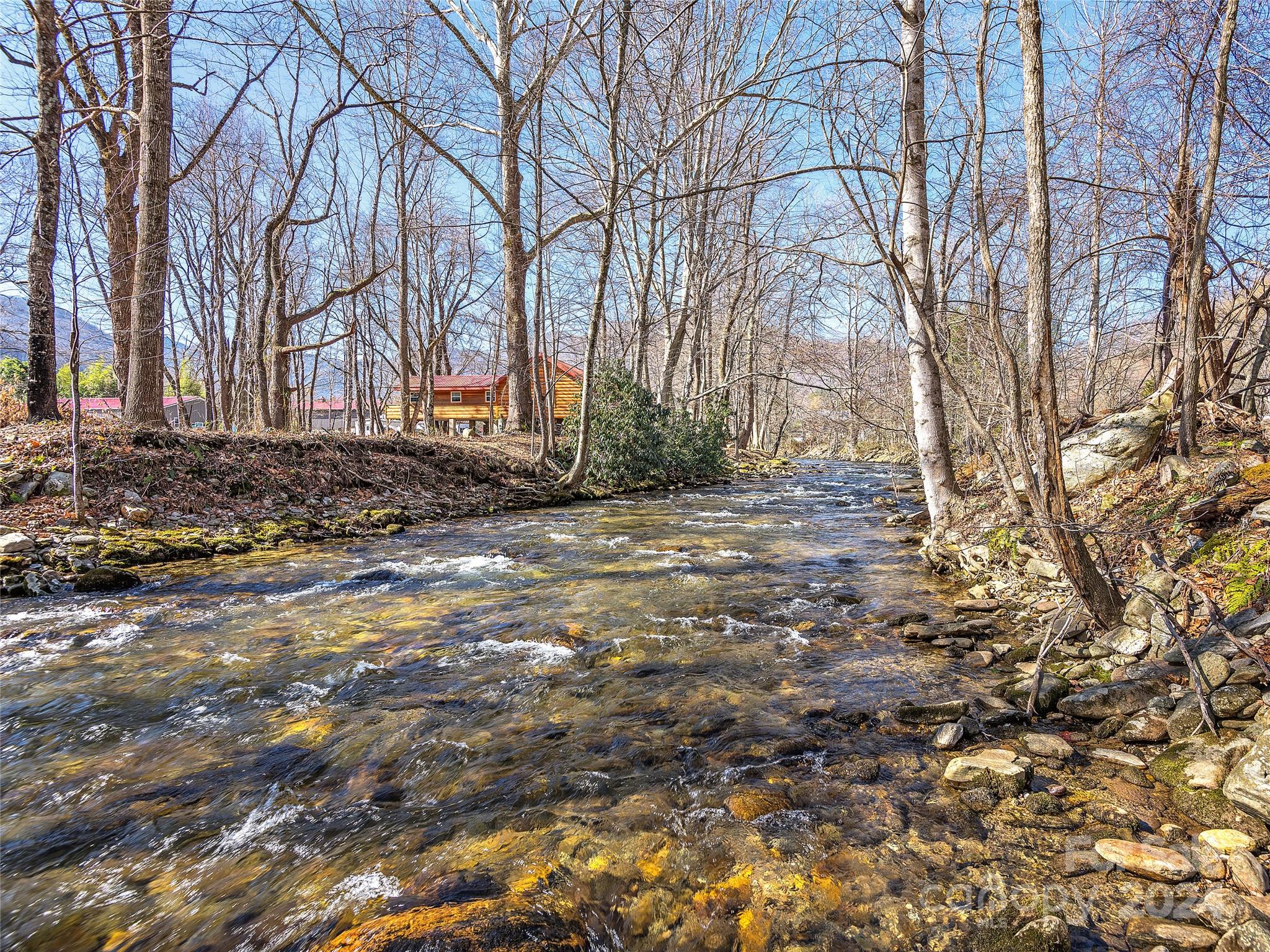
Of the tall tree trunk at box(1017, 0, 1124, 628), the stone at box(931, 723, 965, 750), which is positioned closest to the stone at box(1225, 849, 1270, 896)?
the stone at box(931, 723, 965, 750)

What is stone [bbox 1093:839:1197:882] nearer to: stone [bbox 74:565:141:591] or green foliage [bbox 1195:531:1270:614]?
green foliage [bbox 1195:531:1270:614]

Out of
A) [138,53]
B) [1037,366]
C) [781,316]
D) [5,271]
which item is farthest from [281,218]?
[781,316]

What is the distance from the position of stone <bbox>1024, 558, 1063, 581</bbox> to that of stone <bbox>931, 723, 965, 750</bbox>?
2.58 m

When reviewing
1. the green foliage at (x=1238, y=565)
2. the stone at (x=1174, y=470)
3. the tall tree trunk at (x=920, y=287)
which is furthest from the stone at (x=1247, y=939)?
the tall tree trunk at (x=920, y=287)

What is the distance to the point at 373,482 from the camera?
1109cm

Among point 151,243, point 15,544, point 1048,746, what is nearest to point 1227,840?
point 1048,746

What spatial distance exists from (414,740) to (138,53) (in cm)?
1352

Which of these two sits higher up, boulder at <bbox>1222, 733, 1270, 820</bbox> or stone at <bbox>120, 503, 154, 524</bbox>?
stone at <bbox>120, 503, 154, 524</bbox>

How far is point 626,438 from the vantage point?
51.6ft

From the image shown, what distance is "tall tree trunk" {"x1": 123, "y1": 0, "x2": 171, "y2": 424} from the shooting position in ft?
30.6

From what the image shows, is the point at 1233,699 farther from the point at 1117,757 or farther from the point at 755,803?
the point at 755,803

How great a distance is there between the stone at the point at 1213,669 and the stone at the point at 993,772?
3.38 feet

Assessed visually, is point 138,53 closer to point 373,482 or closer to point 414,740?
point 373,482

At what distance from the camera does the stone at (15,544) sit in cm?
585
